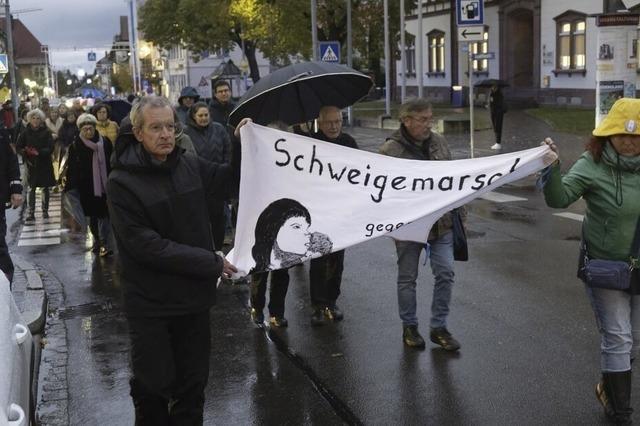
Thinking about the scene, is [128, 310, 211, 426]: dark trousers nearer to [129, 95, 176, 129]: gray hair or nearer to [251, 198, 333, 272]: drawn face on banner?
[129, 95, 176, 129]: gray hair

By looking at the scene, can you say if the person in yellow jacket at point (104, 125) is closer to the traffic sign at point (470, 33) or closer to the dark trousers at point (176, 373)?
the dark trousers at point (176, 373)

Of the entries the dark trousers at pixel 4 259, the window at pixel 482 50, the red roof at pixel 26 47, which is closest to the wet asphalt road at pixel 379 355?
the dark trousers at pixel 4 259

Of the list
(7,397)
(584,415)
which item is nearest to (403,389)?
(584,415)

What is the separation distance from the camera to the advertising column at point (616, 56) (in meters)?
17.0

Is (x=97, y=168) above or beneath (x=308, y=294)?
above

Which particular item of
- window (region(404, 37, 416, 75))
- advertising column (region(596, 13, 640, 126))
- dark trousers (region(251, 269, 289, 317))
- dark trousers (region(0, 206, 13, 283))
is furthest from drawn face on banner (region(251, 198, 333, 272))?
window (region(404, 37, 416, 75))

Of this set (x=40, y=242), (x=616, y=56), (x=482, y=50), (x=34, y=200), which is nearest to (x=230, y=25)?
(x=482, y=50)

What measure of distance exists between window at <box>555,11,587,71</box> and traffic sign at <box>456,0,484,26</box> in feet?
61.1

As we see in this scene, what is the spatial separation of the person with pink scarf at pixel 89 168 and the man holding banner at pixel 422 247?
18.1ft

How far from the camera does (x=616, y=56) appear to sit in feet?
56.2

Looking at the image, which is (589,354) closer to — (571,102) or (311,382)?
(311,382)

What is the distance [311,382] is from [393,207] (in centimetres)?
136

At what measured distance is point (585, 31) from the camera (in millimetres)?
35000

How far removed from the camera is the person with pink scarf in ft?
36.1
